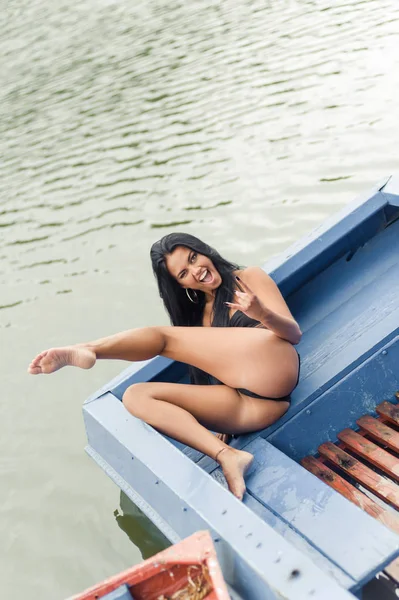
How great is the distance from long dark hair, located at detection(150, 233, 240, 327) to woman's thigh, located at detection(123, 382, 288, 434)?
0.95 ft

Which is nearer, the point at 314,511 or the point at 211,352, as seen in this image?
the point at 314,511

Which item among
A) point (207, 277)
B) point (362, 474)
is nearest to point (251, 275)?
point (207, 277)

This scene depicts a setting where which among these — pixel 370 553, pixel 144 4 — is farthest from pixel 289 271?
pixel 144 4

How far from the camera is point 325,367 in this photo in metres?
2.90

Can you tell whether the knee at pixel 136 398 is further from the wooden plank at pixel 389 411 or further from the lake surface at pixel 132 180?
the wooden plank at pixel 389 411

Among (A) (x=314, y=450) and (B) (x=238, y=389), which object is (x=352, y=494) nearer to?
(A) (x=314, y=450)

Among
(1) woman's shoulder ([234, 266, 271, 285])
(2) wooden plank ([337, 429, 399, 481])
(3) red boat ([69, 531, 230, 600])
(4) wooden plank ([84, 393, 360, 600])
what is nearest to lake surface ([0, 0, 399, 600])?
(4) wooden plank ([84, 393, 360, 600])

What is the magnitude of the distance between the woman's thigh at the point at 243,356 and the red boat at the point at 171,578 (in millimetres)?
778

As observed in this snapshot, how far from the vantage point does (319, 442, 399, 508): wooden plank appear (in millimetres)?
2436

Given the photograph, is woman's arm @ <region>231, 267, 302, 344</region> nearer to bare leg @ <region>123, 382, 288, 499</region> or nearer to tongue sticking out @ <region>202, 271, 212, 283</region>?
tongue sticking out @ <region>202, 271, 212, 283</region>

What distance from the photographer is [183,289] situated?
2.79m

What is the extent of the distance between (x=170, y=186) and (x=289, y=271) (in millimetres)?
3396

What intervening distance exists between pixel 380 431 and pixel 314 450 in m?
0.26

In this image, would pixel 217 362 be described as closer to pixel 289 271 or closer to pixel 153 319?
pixel 289 271
